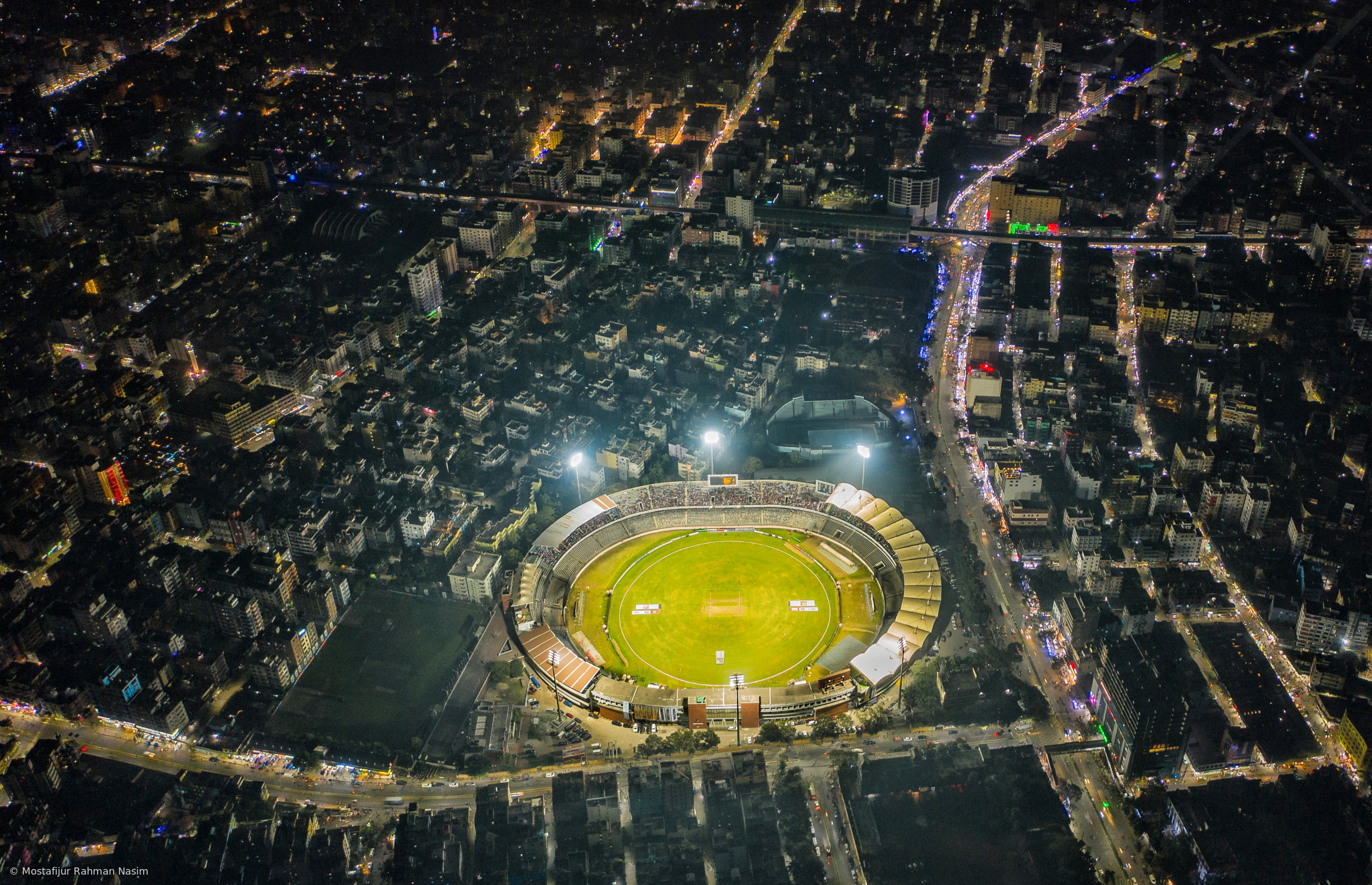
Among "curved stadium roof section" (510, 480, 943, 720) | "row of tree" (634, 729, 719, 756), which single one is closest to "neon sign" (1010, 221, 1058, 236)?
"curved stadium roof section" (510, 480, 943, 720)

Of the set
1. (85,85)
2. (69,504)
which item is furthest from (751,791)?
(85,85)

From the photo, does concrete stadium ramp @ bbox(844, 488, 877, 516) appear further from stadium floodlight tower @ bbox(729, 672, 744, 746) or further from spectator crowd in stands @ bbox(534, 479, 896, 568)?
stadium floodlight tower @ bbox(729, 672, 744, 746)

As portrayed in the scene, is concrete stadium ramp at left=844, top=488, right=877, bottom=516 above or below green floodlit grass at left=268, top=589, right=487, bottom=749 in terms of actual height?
above

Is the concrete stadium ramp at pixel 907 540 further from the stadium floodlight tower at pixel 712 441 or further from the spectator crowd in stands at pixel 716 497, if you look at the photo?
the stadium floodlight tower at pixel 712 441

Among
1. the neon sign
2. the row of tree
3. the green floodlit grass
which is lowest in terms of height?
the row of tree

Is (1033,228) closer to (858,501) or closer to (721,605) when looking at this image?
(858,501)

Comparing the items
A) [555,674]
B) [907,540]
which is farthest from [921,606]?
[555,674]
